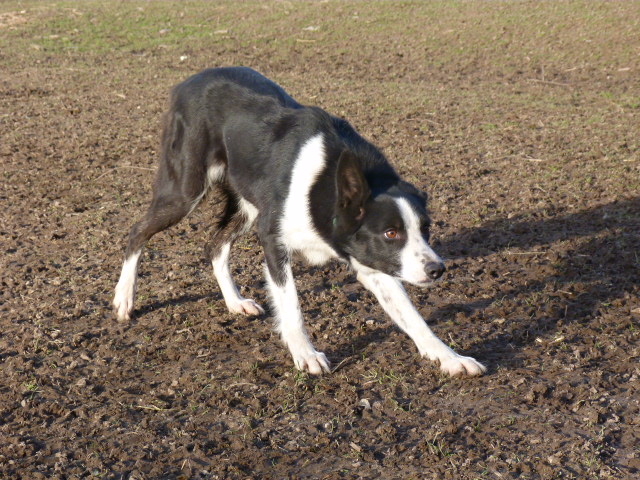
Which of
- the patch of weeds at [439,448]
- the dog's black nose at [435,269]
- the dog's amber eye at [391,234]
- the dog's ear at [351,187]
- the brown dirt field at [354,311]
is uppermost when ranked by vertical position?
the dog's ear at [351,187]

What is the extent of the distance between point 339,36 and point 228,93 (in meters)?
10.4

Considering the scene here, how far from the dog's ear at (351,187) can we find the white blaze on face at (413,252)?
0.21 meters

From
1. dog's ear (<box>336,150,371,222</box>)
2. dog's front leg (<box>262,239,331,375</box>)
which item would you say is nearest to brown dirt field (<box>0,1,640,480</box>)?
dog's front leg (<box>262,239,331,375</box>)

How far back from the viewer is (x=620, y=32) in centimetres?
1452

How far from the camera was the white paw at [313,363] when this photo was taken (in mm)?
4980

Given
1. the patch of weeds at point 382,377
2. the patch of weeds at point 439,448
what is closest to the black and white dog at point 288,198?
the patch of weeds at point 382,377

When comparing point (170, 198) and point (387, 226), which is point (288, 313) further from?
point (170, 198)

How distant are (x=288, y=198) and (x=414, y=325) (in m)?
1.08

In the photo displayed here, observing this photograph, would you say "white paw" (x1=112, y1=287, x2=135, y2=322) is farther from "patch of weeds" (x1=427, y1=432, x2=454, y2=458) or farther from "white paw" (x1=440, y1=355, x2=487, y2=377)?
"patch of weeds" (x1=427, y1=432, x2=454, y2=458)

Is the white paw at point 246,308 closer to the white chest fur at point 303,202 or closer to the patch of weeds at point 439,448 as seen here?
the white chest fur at point 303,202

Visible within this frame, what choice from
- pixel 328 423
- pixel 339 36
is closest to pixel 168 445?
pixel 328 423

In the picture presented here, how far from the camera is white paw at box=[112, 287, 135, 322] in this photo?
5.76m

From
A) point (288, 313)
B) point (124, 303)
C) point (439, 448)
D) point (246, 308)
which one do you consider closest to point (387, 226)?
point (288, 313)

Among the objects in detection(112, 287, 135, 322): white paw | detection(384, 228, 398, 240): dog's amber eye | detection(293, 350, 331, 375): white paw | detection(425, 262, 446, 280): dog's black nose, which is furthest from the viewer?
detection(112, 287, 135, 322): white paw
